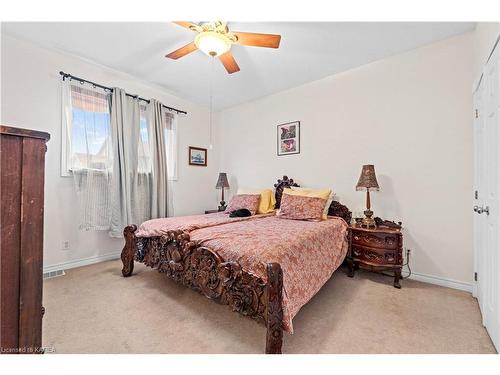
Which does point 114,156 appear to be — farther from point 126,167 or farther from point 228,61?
point 228,61

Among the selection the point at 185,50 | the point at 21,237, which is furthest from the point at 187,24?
the point at 21,237

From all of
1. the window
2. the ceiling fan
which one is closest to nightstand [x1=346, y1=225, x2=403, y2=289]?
the ceiling fan

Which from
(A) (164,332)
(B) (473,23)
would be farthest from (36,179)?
(B) (473,23)

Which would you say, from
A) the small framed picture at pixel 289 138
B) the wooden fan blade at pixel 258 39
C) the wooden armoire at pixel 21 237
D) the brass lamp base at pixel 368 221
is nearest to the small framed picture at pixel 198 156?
the small framed picture at pixel 289 138

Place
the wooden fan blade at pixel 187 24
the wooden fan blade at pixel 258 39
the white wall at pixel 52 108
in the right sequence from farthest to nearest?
the white wall at pixel 52 108 → the wooden fan blade at pixel 258 39 → the wooden fan blade at pixel 187 24

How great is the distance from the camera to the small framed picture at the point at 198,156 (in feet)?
14.2

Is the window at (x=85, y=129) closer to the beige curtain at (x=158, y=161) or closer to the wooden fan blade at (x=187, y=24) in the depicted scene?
the beige curtain at (x=158, y=161)

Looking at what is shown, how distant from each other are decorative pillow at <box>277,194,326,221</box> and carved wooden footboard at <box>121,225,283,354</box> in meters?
1.44

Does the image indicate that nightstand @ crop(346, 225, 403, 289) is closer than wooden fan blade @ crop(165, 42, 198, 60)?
No

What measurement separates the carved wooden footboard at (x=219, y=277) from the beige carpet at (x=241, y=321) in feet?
0.83

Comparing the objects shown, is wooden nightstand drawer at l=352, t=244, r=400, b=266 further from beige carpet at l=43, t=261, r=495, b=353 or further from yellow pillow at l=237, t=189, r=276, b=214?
yellow pillow at l=237, t=189, r=276, b=214

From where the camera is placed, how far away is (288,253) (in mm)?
1626

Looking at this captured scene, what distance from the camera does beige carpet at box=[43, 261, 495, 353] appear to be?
1525 mm

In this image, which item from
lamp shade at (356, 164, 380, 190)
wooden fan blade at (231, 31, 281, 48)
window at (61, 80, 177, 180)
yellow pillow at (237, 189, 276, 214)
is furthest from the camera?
yellow pillow at (237, 189, 276, 214)
